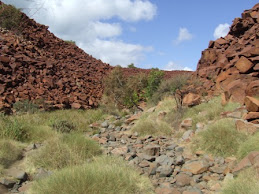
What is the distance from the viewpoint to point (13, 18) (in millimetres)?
19109

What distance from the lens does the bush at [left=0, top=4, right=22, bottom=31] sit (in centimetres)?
1892

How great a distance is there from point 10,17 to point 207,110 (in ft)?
51.4

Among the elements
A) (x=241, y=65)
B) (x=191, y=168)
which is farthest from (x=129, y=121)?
(x=191, y=168)

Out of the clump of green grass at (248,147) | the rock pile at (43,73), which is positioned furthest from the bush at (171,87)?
the clump of green grass at (248,147)

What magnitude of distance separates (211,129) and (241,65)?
4.11m

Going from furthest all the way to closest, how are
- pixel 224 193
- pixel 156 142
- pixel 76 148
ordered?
pixel 156 142
pixel 76 148
pixel 224 193

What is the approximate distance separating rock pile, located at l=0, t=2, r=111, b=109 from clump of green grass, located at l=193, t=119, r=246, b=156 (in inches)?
331

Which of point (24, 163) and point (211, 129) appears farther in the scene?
point (211, 129)

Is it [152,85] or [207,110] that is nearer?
[207,110]

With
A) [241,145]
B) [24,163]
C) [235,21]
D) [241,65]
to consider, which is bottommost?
[24,163]

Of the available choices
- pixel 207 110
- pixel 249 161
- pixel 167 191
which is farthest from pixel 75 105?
pixel 249 161

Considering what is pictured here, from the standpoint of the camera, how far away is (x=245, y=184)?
425 centimetres

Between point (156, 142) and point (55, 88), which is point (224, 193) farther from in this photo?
point (55, 88)

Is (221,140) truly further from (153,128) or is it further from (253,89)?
(153,128)
